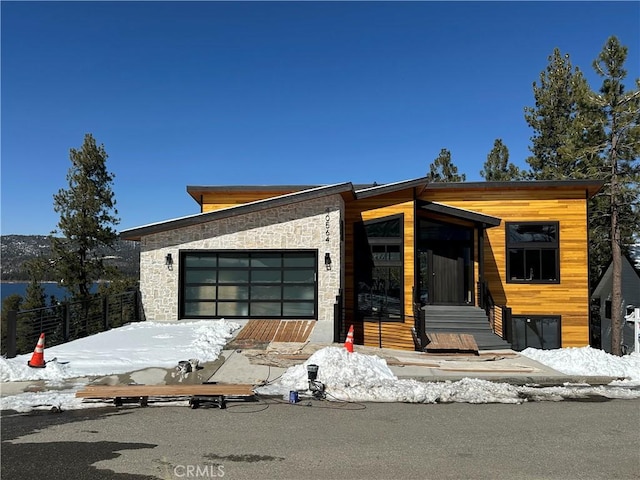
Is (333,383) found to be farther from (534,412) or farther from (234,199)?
(234,199)

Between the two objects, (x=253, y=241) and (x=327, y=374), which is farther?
(x=253, y=241)

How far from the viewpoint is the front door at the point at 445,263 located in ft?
59.1

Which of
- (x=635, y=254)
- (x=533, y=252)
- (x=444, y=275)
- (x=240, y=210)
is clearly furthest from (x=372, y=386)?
(x=635, y=254)

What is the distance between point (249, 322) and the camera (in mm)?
14914

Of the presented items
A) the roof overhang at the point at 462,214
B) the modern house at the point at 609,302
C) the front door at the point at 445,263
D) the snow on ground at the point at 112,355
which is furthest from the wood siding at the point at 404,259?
the modern house at the point at 609,302

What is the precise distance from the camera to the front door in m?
18.0

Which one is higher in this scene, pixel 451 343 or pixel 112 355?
pixel 112 355

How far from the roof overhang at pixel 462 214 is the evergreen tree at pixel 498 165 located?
1667cm

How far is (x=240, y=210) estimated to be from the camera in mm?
15453

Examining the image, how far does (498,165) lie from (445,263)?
17.8 metres

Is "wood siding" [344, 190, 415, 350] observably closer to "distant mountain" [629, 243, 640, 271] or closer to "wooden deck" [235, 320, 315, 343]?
"wooden deck" [235, 320, 315, 343]

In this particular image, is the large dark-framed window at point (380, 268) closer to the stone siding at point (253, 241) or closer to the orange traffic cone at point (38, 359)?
the stone siding at point (253, 241)

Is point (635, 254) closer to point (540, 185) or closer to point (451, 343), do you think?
point (540, 185)

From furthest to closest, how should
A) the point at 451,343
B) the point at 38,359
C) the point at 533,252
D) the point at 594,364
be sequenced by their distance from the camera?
the point at 533,252 < the point at 451,343 < the point at 594,364 < the point at 38,359
